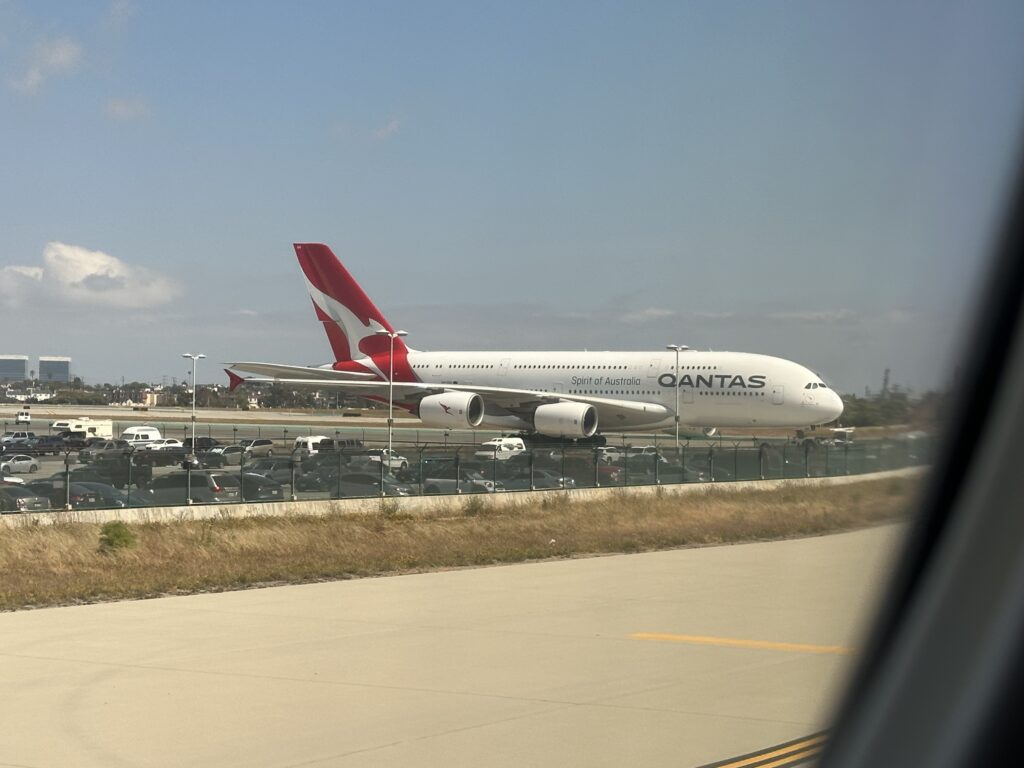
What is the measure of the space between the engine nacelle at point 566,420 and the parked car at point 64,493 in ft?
72.1

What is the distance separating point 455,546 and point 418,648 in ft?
41.7

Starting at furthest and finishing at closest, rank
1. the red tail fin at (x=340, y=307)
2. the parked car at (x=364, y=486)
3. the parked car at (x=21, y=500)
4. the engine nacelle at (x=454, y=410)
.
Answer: the red tail fin at (x=340, y=307)
the engine nacelle at (x=454, y=410)
the parked car at (x=364, y=486)
the parked car at (x=21, y=500)

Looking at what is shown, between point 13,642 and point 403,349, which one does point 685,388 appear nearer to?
point 403,349

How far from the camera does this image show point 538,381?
168 feet

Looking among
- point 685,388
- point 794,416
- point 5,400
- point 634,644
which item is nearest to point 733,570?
point 634,644

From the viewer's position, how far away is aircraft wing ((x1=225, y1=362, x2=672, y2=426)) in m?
47.2

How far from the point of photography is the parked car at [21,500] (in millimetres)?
26430

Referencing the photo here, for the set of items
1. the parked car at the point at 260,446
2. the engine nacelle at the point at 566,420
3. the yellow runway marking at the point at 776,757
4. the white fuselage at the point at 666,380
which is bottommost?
the parked car at the point at 260,446

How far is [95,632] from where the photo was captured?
1403 cm

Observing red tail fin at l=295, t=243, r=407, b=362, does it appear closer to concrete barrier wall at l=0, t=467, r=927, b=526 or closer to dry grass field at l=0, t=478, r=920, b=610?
concrete barrier wall at l=0, t=467, r=927, b=526

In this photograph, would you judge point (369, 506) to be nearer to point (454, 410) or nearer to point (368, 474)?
point (368, 474)

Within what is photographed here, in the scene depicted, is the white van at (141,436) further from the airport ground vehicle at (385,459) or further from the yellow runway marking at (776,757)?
the yellow runway marking at (776,757)

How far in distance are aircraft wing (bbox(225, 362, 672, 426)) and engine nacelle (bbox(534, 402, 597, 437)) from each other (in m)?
0.76

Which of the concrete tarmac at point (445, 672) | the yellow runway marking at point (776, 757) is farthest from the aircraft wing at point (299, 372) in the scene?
the yellow runway marking at point (776, 757)
